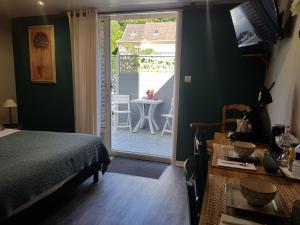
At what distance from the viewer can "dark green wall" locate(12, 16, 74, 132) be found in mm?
3904

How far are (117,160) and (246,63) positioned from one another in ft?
7.79

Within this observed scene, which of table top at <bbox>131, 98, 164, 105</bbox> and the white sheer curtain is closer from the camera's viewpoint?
the white sheer curtain

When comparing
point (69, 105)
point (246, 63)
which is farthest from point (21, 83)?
point (246, 63)

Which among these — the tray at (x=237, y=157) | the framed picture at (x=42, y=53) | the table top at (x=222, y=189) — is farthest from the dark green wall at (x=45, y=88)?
the table top at (x=222, y=189)

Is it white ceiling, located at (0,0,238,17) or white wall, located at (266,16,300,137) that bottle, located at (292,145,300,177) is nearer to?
white wall, located at (266,16,300,137)

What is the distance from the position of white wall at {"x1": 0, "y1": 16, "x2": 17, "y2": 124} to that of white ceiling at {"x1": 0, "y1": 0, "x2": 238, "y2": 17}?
43 cm

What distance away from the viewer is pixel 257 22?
203 centimetres

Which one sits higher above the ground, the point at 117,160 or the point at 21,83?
the point at 21,83

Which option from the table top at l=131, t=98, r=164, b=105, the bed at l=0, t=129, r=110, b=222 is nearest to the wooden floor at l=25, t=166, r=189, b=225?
the bed at l=0, t=129, r=110, b=222

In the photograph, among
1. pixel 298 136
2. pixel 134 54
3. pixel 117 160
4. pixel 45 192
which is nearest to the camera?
pixel 298 136

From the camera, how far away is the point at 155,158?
3.75 m

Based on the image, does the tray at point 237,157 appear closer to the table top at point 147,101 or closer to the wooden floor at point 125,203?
the wooden floor at point 125,203

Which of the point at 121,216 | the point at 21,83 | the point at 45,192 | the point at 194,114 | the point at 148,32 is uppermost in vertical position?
the point at 148,32

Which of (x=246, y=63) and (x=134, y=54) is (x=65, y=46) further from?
(x=246, y=63)
